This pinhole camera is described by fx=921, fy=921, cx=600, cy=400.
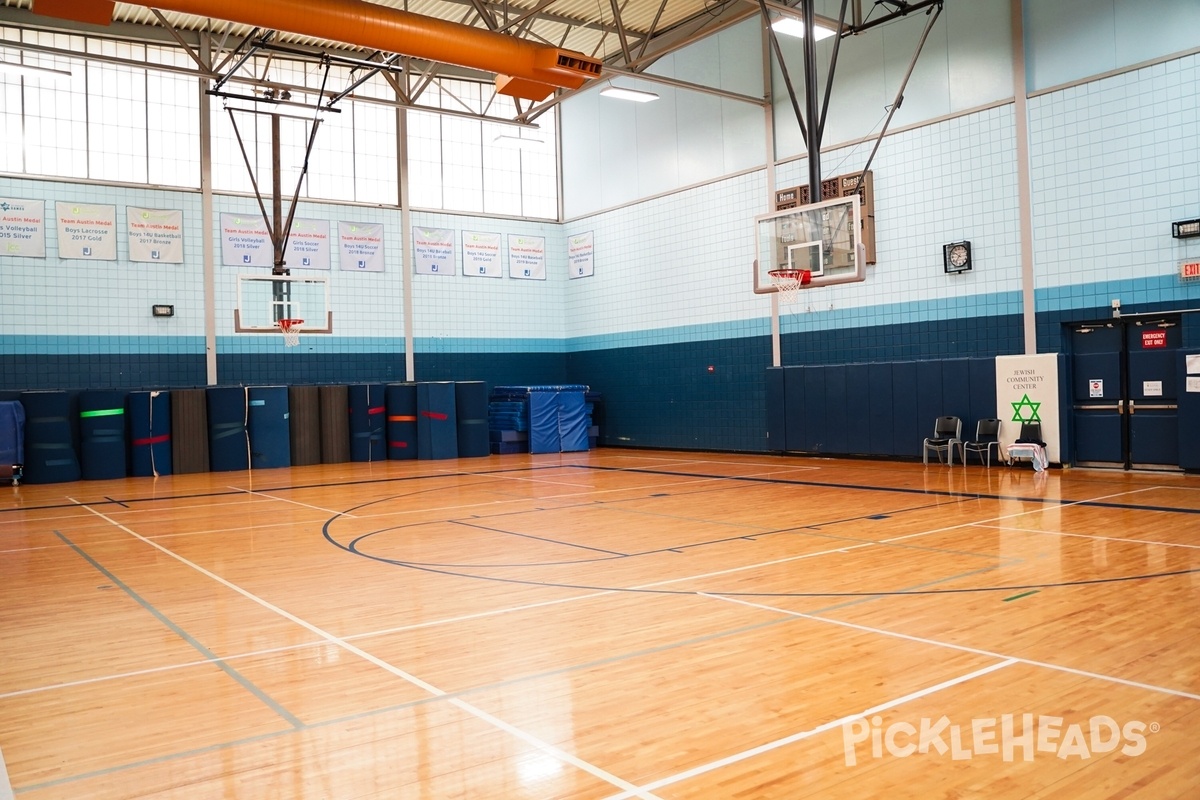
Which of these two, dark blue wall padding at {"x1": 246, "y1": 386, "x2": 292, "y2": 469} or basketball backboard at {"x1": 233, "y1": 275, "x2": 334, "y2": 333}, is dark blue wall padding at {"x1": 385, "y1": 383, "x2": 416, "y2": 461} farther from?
dark blue wall padding at {"x1": 246, "y1": 386, "x2": 292, "y2": 469}

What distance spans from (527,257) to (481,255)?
134 centimetres

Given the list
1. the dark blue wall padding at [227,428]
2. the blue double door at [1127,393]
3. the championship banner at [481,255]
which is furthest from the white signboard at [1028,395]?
the dark blue wall padding at [227,428]

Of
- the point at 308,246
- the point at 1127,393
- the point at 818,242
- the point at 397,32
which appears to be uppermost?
the point at 397,32

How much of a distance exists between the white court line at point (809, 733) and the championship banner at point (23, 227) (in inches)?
711

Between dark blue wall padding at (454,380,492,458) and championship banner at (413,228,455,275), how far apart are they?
3221mm

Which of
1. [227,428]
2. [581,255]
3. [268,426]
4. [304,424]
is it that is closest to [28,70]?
[227,428]

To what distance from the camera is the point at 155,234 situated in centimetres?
1827

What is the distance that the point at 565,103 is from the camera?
75.9 ft

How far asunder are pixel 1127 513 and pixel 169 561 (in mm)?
9119

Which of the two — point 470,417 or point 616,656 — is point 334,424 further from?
point 616,656

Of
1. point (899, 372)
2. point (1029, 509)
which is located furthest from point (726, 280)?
point (1029, 509)

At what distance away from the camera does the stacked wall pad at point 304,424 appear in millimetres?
18281

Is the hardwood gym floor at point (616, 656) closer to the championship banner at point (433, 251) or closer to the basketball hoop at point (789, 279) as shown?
the basketball hoop at point (789, 279)

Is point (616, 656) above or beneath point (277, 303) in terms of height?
beneath
